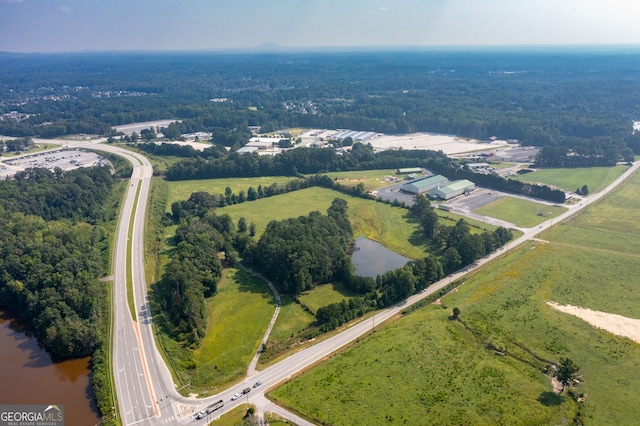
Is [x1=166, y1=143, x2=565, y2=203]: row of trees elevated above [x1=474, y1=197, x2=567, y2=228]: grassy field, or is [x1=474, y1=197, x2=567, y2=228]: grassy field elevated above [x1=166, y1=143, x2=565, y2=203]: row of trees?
[x1=166, y1=143, x2=565, y2=203]: row of trees

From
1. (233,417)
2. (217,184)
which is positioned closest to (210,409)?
(233,417)

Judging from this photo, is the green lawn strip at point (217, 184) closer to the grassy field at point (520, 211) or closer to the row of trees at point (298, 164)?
the row of trees at point (298, 164)

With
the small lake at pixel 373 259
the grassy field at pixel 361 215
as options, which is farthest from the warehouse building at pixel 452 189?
the small lake at pixel 373 259

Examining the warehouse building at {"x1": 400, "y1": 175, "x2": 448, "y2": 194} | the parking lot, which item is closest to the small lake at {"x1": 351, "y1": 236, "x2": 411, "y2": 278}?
the warehouse building at {"x1": 400, "y1": 175, "x2": 448, "y2": 194}

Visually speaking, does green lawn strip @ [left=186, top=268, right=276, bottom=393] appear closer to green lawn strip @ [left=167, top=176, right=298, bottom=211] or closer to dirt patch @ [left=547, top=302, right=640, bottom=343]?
dirt patch @ [left=547, top=302, right=640, bottom=343]

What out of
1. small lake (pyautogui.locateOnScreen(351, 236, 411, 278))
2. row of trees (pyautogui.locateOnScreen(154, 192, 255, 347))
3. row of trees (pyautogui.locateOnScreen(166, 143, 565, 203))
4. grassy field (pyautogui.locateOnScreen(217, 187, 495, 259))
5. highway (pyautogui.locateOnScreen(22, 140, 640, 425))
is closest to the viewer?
highway (pyautogui.locateOnScreen(22, 140, 640, 425))

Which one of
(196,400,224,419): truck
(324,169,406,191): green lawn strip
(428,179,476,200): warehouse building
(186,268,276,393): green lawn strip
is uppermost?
(428,179,476,200): warehouse building
